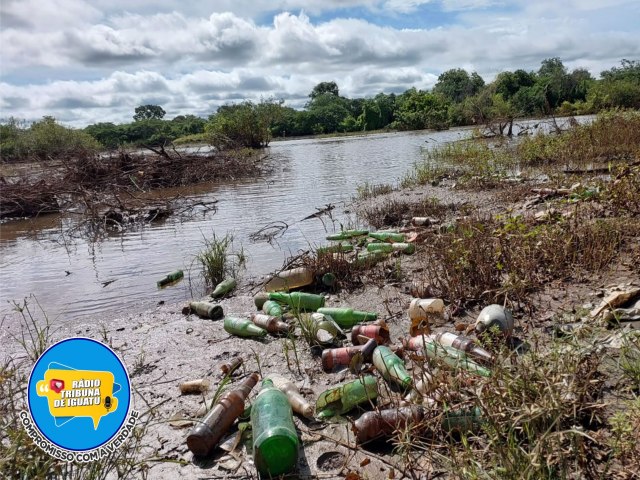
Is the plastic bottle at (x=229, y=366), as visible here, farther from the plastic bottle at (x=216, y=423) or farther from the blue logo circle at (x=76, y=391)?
the blue logo circle at (x=76, y=391)

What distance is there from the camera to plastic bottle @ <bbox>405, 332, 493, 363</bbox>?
8.95 feet

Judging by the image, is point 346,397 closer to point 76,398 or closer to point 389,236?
point 76,398

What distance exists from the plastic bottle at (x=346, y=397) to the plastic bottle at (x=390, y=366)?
0.48ft

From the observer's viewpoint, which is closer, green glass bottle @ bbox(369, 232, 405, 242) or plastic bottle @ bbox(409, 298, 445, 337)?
plastic bottle @ bbox(409, 298, 445, 337)

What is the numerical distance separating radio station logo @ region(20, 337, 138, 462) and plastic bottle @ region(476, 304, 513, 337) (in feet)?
7.61

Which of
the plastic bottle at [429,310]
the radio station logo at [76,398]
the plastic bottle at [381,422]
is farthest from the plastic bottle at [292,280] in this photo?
the radio station logo at [76,398]

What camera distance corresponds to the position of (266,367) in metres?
3.59

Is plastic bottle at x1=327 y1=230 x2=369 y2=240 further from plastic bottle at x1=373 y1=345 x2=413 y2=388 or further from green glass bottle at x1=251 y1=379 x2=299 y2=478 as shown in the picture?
green glass bottle at x1=251 y1=379 x2=299 y2=478

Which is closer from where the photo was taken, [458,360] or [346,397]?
[458,360]

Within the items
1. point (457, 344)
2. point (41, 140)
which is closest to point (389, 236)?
point (457, 344)

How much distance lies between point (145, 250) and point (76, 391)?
25.6 ft

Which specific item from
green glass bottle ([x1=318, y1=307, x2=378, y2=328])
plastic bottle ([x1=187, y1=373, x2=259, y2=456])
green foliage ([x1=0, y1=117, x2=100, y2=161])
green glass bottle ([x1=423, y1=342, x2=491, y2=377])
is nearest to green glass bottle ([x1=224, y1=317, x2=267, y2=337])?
green glass bottle ([x1=318, y1=307, x2=378, y2=328])

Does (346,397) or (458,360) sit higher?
(458,360)

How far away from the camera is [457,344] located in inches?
116
